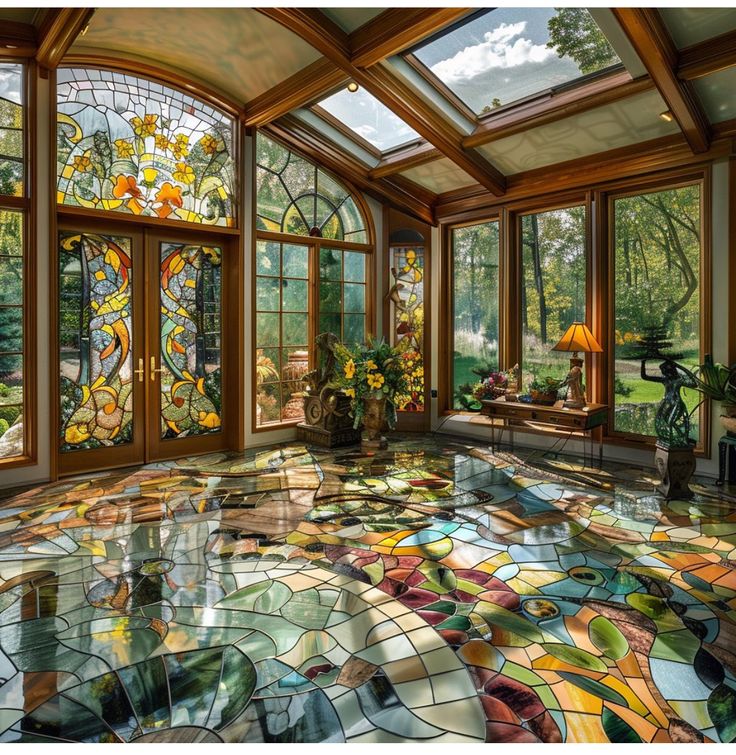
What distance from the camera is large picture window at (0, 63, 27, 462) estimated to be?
4.30 m

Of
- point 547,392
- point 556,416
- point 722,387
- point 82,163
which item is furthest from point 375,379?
point 82,163

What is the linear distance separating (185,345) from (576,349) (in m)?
3.72

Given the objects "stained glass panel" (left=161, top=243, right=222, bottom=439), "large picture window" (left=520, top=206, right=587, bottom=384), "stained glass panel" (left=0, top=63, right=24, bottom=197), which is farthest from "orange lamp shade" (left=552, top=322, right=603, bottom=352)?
"stained glass panel" (left=0, top=63, right=24, bottom=197)

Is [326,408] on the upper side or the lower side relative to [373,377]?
lower

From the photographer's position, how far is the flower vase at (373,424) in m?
5.87

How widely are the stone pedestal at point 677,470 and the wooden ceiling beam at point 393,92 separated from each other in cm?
323

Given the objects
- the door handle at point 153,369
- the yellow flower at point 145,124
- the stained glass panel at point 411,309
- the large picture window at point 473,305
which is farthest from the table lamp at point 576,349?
the yellow flower at point 145,124

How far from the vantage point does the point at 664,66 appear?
366cm

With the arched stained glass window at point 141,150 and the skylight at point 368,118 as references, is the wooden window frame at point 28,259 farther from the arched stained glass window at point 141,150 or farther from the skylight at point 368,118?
the skylight at point 368,118

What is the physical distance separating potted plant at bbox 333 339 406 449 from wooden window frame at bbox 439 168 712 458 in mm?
1094

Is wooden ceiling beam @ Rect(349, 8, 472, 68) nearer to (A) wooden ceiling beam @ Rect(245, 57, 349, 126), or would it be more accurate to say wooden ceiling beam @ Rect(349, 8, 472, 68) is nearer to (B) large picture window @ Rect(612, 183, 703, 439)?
(A) wooden ceiling beam @ Rect(245, 57, 349, 126)

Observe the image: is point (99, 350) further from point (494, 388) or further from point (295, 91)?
point (494, 388)

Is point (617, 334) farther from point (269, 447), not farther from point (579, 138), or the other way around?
point (269, 447)

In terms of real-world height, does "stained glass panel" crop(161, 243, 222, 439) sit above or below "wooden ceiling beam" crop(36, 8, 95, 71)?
below
